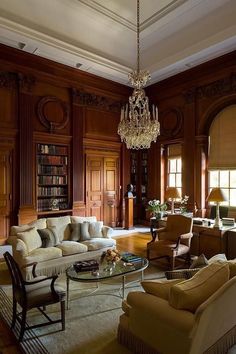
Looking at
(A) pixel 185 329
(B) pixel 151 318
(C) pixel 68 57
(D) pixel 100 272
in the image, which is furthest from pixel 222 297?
(C) pixel 68 57

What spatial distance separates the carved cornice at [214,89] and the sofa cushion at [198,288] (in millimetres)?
5437

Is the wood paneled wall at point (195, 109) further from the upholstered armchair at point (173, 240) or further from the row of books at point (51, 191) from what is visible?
the row of books at point (51, 191)

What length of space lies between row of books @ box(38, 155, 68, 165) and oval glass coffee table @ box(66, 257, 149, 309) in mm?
4015

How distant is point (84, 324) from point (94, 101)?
626 centimetres

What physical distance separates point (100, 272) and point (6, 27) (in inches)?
200

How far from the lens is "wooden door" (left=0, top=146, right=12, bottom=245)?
6.04 meters

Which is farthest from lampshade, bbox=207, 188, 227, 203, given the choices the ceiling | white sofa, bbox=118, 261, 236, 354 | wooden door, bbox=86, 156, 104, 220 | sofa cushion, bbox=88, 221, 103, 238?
wooden door, bbox=86, 156, 104, 220

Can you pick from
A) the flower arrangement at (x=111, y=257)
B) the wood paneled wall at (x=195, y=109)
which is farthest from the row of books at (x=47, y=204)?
the flower arrangement at (x=111, y=257)

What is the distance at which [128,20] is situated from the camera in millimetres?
5785

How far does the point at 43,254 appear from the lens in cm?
394

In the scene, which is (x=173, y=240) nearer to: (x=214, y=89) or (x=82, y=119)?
(x=214, y=89)

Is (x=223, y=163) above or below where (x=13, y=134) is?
below

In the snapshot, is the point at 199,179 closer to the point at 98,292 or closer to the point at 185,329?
the point at 98,292

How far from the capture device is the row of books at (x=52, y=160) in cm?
672
